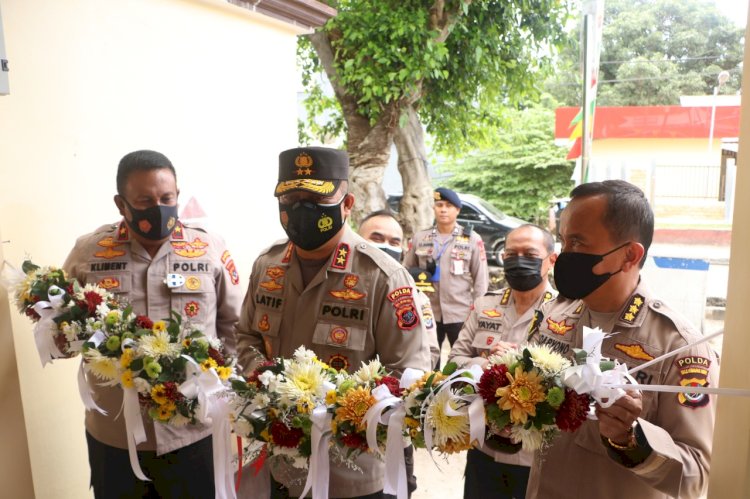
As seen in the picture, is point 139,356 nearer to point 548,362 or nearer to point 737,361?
point 548,362

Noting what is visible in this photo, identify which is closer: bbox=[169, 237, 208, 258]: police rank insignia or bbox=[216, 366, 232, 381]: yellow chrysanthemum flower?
bbox=[216, 366, 232, 381]: yellow chrysanthemum flower

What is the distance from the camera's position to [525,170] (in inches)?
835

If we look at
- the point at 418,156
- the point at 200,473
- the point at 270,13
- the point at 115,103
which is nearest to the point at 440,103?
the point at 418,156

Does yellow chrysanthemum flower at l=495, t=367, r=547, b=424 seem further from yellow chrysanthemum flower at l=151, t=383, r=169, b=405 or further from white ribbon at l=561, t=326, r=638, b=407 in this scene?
yellow chrysanthemum flower at l=151, t=383, r=169, b=405

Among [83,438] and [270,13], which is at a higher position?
[270,13]

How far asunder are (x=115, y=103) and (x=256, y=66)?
4.76ft

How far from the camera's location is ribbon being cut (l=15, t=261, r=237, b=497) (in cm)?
201

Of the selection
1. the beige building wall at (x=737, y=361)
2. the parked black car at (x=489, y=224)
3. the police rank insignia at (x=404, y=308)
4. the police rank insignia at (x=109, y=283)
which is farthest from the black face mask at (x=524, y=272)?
the parked black car at (x=489, y=224)

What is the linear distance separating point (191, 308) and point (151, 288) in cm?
21

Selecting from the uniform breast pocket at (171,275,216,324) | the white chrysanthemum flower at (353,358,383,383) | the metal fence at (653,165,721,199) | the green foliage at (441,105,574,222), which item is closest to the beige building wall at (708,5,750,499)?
the white chrysanthemum flower at (353,358,383,383)

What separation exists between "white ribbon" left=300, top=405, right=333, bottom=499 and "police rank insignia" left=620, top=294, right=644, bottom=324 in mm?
935

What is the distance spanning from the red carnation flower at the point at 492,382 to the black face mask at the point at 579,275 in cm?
41

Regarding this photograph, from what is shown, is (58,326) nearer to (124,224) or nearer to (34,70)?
(124,224)

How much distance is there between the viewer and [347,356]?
230 cm
